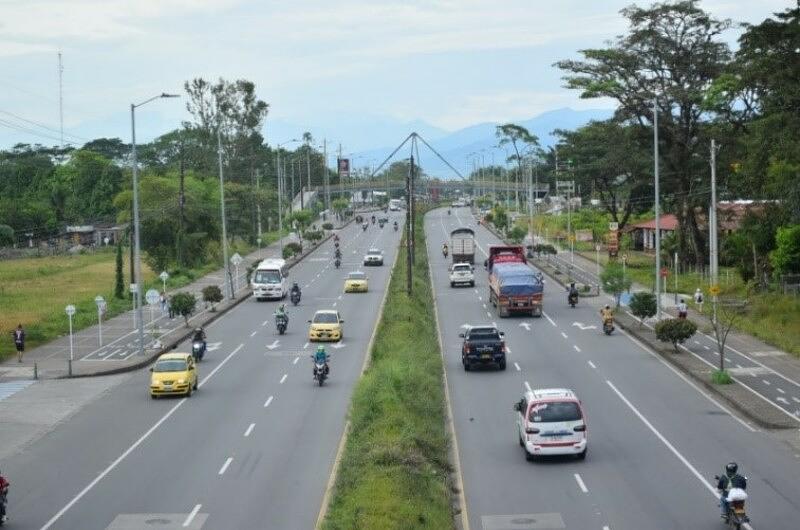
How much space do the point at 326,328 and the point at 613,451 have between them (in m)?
22.9

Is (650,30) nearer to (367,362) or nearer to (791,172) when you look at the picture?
(791,172)

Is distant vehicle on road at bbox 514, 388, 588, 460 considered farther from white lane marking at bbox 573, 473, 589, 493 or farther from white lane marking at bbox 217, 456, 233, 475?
white lane marking at bbox 217, 456, 233, 475

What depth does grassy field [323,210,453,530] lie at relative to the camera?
19688 millimetres

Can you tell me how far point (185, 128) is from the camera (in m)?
146

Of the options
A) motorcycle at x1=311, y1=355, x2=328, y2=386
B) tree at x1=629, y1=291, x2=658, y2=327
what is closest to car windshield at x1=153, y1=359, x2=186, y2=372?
motorcycle at x1=311, y1=355, x2=328, y2=386

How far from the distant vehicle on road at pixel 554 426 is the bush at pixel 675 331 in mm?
17989

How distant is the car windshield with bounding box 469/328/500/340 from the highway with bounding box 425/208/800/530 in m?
1.18

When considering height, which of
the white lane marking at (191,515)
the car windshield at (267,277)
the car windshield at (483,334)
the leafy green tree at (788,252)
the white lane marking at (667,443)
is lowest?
the white lane marking at (667,443)

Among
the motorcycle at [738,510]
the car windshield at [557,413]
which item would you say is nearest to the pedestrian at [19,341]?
the car windshield at [557,413]

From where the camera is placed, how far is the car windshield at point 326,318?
163 ft

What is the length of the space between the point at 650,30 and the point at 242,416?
50132mm

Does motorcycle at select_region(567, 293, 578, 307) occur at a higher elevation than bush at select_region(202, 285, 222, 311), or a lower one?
lower

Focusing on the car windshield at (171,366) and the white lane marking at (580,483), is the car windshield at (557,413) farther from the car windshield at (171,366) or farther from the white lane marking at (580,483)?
the car windshield at (171,366)

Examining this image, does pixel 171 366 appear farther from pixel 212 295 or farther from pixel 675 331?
pixel 212 295
